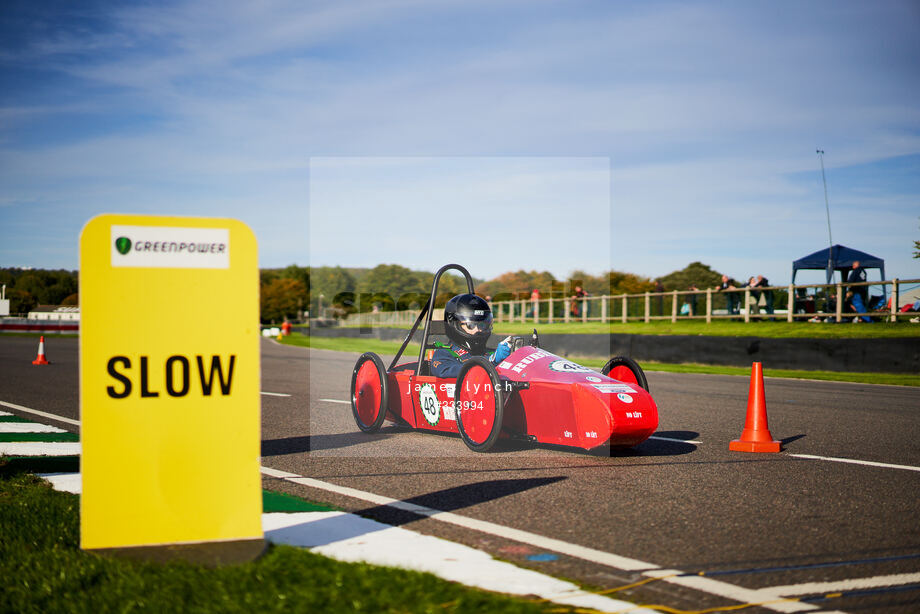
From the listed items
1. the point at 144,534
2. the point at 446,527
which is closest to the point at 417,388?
the point at 446,527

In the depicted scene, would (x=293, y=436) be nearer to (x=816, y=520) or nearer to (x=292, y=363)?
(x=816, y=520)

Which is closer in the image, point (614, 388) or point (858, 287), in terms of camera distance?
point (614, 388)

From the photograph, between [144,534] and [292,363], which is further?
[292,363]

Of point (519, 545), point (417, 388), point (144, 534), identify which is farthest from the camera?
point (417, 388)

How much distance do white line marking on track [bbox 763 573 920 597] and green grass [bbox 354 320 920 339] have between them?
1875 centimetres

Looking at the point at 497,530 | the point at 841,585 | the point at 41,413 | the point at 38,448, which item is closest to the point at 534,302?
the point at 41,413

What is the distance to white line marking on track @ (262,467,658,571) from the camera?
14.4 ft

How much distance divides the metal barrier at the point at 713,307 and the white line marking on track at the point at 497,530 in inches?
618

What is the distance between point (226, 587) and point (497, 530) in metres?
1.75

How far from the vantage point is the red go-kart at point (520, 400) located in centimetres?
729

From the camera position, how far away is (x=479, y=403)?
790cm

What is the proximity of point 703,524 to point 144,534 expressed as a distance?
313cm

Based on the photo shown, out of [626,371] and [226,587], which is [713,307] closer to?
[626,371]

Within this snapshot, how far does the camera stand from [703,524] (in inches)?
204
